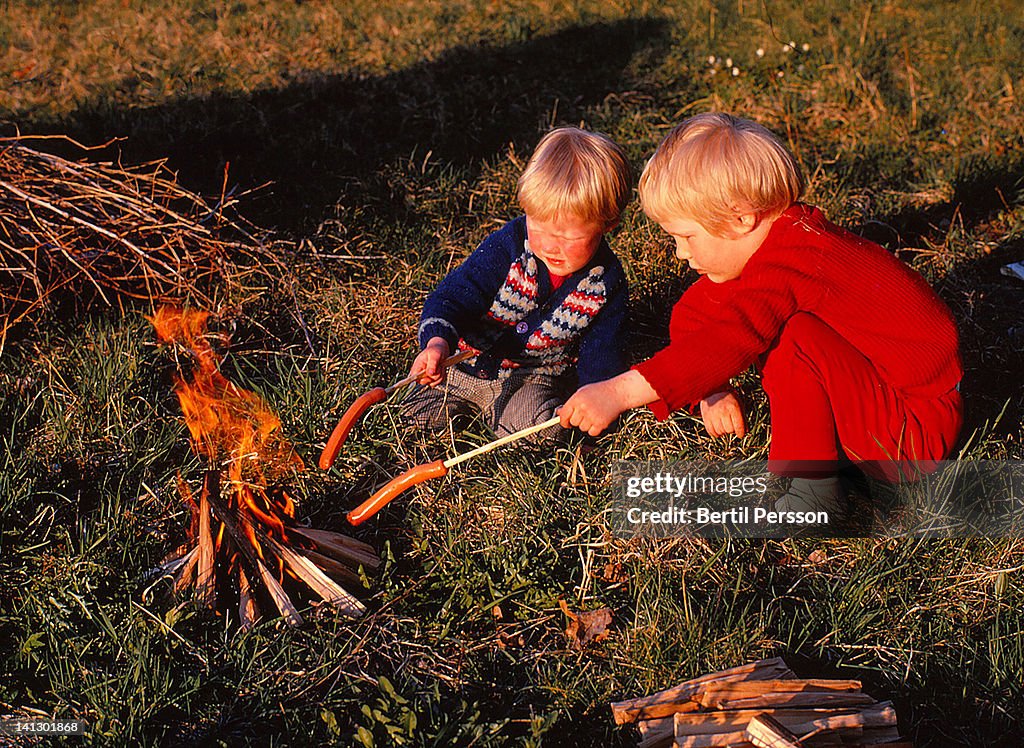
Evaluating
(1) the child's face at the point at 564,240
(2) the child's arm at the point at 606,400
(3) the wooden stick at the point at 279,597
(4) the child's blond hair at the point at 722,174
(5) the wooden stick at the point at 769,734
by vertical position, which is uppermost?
(4) the child's blond hair at the point at 722,174

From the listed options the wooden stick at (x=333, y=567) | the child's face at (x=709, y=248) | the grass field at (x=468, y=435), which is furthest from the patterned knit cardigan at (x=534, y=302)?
the wooden stick at (x=333, y=567)

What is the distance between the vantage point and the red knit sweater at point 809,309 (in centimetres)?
249

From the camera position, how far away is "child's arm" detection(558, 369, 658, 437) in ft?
8.31

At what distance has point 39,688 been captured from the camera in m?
2.30

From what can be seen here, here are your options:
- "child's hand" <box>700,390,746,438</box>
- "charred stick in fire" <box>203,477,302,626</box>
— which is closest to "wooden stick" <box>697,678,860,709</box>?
"child's hand" <box>700,390,746,438</box>

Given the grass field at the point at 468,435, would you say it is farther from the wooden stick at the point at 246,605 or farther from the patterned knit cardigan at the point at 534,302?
the patterned knit cardigan at the point at 534,302

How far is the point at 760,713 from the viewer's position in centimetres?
197

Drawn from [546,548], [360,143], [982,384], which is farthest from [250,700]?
[360,143]

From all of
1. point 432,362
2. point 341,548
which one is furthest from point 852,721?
point 432,362

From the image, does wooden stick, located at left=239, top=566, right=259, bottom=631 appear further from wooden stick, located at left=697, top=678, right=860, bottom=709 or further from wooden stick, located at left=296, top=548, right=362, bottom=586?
wooden stick, located at left=697, top=678, right=860, bottom=709

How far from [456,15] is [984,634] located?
223 inches

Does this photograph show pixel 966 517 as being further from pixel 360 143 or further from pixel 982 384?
pixel 360 143

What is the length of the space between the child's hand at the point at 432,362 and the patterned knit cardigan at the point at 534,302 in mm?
100

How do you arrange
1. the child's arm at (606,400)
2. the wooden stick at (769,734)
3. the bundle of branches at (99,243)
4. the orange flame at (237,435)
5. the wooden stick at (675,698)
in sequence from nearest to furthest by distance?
the wooden stick at (769,734), the wooden stick at (675,698), the child's arm at (606,400), the orange flame at (237,435), the bundle of branches at (99,243)
